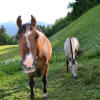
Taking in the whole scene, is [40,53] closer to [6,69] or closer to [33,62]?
[33,62]

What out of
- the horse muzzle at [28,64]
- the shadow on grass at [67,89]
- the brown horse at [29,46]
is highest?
the brown horse at [29,46]

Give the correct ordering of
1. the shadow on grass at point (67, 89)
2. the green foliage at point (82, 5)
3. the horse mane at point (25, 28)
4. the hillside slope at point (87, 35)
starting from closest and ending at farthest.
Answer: the horse mane at point (25, 28)
the shadow on grass at point (67, 89)
the hillside slope at point (87, 35)
the green foliage at point (82, 5)

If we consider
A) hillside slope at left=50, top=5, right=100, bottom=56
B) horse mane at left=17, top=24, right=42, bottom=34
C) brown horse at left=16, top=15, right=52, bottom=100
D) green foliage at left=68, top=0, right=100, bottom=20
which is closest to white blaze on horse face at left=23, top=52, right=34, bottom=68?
brown horse at left=16, top=15, right=52, bottom=100

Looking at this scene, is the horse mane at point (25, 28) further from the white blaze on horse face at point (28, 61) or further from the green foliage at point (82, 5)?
the green foliage at point (82, 5)

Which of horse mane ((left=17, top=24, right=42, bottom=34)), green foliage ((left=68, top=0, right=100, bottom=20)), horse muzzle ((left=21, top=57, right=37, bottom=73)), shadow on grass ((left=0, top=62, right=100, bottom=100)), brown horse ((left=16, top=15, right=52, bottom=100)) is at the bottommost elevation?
shadow on grass ((left=0, top=62, right=100, bottom=100))

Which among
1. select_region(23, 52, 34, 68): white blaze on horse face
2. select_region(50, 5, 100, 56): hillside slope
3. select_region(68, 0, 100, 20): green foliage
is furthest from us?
select_region(68, 0, 100, 20): green foliage

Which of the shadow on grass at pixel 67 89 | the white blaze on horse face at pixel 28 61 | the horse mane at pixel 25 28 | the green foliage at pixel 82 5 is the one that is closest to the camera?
the white blaze on horse face at pixel 28 61

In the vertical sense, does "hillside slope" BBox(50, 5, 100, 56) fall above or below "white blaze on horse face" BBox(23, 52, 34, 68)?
above

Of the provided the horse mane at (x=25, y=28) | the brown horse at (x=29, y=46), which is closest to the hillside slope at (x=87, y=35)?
the brown horse at (x=29, y=46)

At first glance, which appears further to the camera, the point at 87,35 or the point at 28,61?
the point at 87,35

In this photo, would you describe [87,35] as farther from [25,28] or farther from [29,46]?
[29,46]

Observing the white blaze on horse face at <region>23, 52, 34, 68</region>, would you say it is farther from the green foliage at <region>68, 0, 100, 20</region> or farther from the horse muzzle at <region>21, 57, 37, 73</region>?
the green foliage at <region>68, 0, 100, 20</region>

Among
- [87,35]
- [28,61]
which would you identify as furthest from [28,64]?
[87,35]

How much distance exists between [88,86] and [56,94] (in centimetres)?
122
